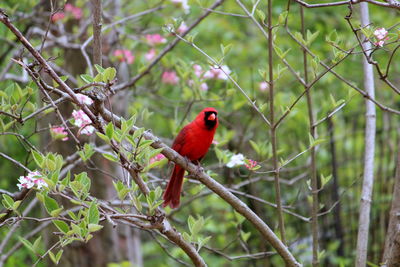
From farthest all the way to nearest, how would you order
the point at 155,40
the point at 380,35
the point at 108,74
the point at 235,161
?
the point at 155,40 → the point at 235,161 → the point at 380,35 → the point at 108,74

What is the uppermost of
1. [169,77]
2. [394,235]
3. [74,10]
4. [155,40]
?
[74,10]

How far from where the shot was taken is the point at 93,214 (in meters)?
1.84

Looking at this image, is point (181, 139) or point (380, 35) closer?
point (380, 35)

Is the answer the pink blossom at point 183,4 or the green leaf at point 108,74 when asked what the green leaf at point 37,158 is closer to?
the green leaf at point 108,74

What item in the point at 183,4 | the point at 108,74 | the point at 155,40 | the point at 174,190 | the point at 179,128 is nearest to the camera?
the point at 108,74

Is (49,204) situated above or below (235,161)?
below

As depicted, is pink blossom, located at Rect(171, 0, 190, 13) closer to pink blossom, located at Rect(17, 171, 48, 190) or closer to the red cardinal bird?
the red cardinal bird

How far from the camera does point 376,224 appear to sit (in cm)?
413

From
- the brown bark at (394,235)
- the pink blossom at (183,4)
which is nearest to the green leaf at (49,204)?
the brown bark at (394,235)

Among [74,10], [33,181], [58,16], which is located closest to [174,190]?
[33,181]

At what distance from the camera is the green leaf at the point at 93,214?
72.0 inches

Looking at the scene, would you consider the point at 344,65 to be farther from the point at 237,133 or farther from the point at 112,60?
the point at 112,60

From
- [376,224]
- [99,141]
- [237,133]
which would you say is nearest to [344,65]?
[237,133]

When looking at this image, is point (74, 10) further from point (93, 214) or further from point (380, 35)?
point (93, 214)
